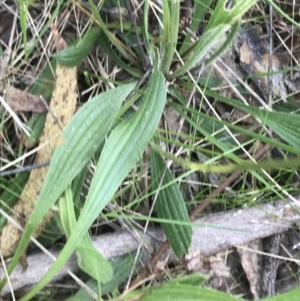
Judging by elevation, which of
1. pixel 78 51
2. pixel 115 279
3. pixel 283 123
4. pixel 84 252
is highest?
pixel 78 51

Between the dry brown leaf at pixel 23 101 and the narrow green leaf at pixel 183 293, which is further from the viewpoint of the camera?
the dry brown leaf at pixel 23 101

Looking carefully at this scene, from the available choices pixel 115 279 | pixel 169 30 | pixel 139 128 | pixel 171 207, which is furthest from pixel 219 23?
pixel 115 279

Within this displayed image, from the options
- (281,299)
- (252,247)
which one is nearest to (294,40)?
(252,247)

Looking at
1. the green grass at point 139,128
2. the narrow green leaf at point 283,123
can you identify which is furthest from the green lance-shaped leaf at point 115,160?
the narrow green leaf at point 283,123

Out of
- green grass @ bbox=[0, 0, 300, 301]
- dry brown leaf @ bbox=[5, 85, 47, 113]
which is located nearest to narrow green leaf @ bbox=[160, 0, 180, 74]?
green grass @ bbox=[0, 0, 300, 301]

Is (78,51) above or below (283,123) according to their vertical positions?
above

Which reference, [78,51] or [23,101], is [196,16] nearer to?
[78,51]

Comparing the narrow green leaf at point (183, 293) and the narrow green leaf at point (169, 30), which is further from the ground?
the narrow green leaf at point (169, 30)

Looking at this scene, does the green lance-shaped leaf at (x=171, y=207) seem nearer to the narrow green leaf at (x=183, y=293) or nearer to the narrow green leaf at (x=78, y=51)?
the narrow green leaf at (x=183, y=293)

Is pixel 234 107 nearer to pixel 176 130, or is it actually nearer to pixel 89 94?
pixel 176 130
